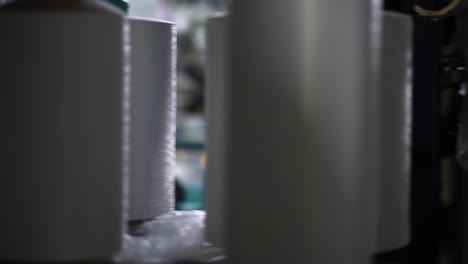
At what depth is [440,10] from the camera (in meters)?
0.48

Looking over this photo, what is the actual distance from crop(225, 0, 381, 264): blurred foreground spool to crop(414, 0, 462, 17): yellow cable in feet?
0.48

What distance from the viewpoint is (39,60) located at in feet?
1.05

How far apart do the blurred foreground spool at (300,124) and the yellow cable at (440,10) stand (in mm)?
146

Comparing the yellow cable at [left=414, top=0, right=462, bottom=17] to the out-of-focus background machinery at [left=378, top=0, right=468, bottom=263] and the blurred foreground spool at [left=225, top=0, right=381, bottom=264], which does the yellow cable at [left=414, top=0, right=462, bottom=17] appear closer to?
the out-of-focus background machinery at [left=378, top=0, right=468, bottom=263]

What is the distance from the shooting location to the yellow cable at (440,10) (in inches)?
18.4

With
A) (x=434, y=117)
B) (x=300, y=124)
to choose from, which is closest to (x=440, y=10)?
(x=434, y=117)

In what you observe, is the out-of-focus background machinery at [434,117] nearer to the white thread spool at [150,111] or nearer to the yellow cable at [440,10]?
the yellow cable at [440,10]

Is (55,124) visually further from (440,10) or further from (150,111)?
(440,10)

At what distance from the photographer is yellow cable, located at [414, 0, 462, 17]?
47 centimetres

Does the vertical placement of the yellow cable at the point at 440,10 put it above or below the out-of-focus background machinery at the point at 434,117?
above

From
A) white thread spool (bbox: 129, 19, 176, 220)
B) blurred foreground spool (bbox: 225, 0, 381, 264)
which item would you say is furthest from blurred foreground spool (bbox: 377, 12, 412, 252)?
white thread spool (bbox: 129, 19, 176, 220)

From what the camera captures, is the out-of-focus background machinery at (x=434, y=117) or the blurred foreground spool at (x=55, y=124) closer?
the blurred foreground spool at (x=55, y=124)

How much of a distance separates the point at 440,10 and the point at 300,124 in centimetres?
20

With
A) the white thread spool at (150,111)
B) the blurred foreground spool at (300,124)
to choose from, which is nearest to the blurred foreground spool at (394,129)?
the blurred foreground spool at (300,124)
